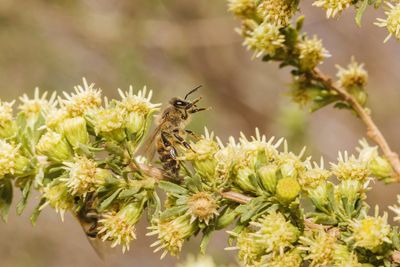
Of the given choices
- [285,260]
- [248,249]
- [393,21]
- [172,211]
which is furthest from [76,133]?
[393,21]

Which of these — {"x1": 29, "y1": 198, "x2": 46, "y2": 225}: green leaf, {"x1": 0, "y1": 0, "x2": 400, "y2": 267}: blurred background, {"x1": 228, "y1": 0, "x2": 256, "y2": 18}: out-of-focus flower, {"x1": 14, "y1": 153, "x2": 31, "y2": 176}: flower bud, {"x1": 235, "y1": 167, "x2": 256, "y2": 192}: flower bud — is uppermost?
{"x1": 0, "y1": 0, "x2": 400, "y2": 267}: blurred background

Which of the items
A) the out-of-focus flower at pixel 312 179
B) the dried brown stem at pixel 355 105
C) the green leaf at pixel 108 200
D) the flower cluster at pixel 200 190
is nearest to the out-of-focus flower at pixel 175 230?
the flower cluster at pixel 200 190

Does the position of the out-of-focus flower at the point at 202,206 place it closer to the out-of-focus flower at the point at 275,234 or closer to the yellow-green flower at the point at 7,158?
the out-of-focus flower at the point at 275,234

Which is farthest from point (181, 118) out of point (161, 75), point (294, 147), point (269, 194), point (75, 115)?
point (161, 75)

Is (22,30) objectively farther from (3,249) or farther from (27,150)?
(27,150)

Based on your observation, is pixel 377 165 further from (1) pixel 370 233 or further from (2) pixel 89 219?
(2) pixel 89 219

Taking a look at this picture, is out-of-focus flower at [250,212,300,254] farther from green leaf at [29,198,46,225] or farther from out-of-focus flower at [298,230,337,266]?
green leaf at [29,198,46,225]

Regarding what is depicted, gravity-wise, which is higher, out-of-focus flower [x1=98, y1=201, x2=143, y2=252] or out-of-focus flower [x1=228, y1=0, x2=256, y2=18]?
out-of-focus flower [x1=228, y1=0, x2=256, y2=18]

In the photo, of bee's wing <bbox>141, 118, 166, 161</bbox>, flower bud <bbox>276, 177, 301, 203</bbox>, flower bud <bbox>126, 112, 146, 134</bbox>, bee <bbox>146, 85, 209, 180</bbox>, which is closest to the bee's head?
bee <bbox>146, 85, 209, 180</bbox>
